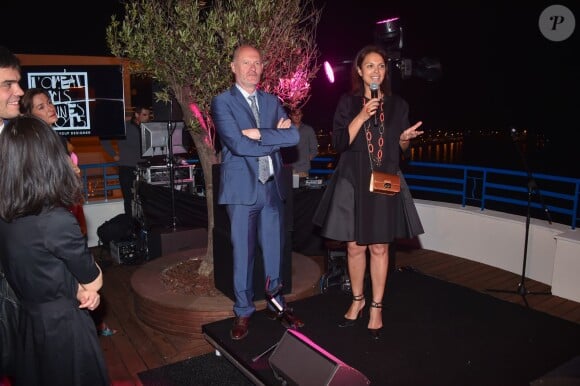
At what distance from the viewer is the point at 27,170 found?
1.89m

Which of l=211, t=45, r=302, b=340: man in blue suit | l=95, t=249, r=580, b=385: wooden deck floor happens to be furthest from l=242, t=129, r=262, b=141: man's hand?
l=95, t=249, r=580, b=385: wooden deck floor

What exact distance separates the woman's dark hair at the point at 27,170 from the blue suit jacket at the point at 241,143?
1317mm

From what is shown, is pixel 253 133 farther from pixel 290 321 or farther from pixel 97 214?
pixel 97 214

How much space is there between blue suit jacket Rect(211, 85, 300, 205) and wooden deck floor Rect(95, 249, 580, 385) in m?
1.46

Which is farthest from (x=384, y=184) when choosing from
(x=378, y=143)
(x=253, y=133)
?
(x=253, y=133)

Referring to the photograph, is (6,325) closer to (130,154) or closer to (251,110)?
(251,110)

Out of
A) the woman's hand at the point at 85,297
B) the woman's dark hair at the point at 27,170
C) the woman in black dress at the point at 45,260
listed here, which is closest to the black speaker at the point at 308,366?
the woman in black dress at the point at 45,260

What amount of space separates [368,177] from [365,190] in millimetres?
91

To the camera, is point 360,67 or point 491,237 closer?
point 360,67

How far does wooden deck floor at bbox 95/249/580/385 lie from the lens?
3645 millimetres

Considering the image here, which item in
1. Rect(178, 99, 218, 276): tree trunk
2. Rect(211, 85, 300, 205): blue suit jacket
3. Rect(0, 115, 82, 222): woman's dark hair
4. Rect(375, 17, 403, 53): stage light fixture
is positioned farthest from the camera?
Rect(375, 17, 403, 53): stage light fixture

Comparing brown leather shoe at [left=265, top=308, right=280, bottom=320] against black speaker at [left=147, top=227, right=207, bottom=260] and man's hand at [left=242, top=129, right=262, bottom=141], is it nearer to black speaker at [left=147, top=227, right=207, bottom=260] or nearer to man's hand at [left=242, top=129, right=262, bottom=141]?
man's hand at [left=242, top=129, right=262, bottom=141]

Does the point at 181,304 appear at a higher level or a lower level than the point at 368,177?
lower

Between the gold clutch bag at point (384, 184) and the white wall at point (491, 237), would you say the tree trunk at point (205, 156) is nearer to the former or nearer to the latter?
the gold clutch bag at point (384, 184)
